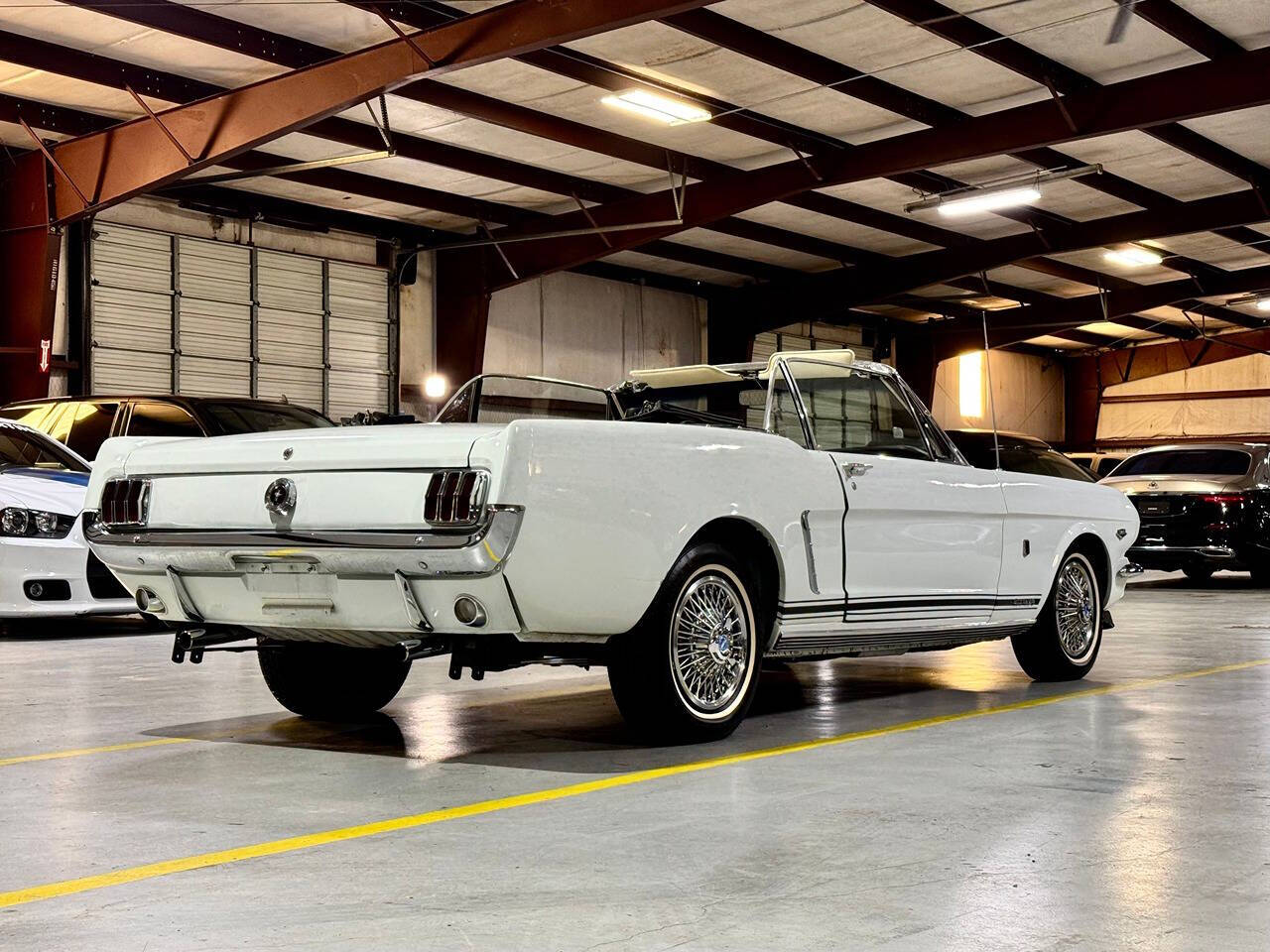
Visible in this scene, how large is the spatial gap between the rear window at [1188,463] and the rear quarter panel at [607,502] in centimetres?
1251

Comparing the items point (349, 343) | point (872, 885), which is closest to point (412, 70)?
point (349, 343)

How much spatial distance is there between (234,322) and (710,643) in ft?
58.8

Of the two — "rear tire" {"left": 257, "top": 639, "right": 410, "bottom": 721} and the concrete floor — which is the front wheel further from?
"rear tire" {"left": 257, "top": 639, "right": 410, "bottom": 721}

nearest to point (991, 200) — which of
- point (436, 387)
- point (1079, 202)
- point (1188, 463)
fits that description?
point (1079, 202)

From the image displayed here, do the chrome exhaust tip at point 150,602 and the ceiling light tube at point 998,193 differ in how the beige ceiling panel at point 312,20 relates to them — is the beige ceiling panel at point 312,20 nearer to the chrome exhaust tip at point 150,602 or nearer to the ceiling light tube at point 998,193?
the ceiling light tube at point 998,193

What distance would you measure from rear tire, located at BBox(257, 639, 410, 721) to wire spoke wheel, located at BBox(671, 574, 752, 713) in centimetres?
138

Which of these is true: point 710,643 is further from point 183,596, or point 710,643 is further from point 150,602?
point 150,602

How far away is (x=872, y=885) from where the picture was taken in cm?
353

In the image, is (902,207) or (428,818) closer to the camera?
(428,818)

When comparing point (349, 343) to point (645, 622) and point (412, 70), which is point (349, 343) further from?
point (645, 622)

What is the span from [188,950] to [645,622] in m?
2.49

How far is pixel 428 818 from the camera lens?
429cm

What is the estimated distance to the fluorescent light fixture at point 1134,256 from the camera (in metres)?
28.3

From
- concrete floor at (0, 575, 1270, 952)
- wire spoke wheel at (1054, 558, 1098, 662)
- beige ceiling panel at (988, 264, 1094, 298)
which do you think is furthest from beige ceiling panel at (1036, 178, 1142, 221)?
concrete floor at (0, 575, 1270, 952)
